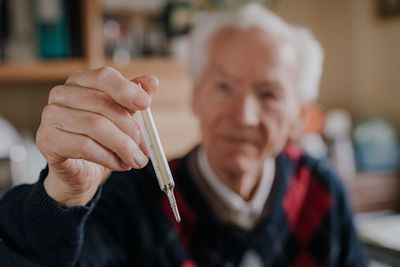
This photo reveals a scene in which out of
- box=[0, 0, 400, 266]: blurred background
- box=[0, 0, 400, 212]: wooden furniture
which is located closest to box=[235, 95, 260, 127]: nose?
Result: box=[0, 0, 400, 266]: blurred background

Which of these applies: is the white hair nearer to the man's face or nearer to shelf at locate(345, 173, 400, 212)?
the man's face

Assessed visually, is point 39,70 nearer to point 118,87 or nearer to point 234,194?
point 234,194

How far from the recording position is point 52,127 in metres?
0.60

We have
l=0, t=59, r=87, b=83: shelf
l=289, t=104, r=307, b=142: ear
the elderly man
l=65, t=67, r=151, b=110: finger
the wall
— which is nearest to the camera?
l=65, t=67, r=151, b=110: finger

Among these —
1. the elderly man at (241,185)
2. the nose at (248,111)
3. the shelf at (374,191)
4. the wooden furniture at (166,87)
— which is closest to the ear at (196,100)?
the elderly man at (241,185)

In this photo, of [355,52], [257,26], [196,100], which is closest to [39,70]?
[196,100]

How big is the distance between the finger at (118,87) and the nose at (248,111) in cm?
53

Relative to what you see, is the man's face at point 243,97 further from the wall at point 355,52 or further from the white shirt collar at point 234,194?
the wall at point 355,52

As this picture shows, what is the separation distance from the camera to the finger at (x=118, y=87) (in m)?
0.57

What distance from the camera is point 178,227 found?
1.09m

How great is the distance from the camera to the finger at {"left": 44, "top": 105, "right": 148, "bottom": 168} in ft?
1.93

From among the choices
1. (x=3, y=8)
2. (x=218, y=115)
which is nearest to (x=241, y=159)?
(x=218, y=115)

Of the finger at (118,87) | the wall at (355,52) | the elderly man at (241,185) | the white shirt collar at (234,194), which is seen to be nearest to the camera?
the finger at (118,87)

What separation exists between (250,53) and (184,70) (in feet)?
3.22
